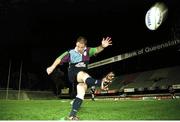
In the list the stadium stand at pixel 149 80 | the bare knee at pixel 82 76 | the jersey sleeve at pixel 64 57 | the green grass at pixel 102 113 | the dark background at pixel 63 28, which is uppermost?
the dark background at pixel 63 28

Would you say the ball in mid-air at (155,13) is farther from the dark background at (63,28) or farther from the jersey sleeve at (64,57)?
the jersey sleeve at (64,57)

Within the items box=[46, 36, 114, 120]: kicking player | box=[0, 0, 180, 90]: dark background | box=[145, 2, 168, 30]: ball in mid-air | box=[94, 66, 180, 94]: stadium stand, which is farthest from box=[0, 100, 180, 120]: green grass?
box=[94, 66, 180, 94]: stadium stand

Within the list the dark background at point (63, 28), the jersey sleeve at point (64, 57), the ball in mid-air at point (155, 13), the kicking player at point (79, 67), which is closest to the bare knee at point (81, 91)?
the kicking player at point (79, 67)

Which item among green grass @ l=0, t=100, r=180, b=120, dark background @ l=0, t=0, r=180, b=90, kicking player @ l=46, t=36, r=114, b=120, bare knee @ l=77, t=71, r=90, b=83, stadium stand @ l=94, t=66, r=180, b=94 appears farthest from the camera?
stadium stand @ l=94, t=66, r=180, b=94

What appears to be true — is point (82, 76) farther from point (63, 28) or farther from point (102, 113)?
point (63, 28)

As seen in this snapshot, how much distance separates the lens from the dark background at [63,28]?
361 inches

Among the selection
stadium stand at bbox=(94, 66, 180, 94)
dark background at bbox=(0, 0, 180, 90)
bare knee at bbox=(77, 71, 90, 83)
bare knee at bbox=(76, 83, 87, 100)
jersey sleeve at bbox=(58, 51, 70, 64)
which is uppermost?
dark background at bbox=(0, 0, 180, 90)

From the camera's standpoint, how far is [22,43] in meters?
10.8

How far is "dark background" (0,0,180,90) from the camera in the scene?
9.18 meters

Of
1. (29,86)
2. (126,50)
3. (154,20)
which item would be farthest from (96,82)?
(29,86)

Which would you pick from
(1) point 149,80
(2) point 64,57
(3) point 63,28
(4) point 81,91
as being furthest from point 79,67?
(1) point 149,80

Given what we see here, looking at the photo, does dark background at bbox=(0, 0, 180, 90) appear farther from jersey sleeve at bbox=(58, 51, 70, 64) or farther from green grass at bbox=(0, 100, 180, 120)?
jersey sleeve at bbox=(58, 51, 70, 64)

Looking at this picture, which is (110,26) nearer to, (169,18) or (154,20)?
(154,20)

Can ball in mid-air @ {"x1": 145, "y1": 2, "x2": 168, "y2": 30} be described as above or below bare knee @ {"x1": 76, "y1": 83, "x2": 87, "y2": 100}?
above
